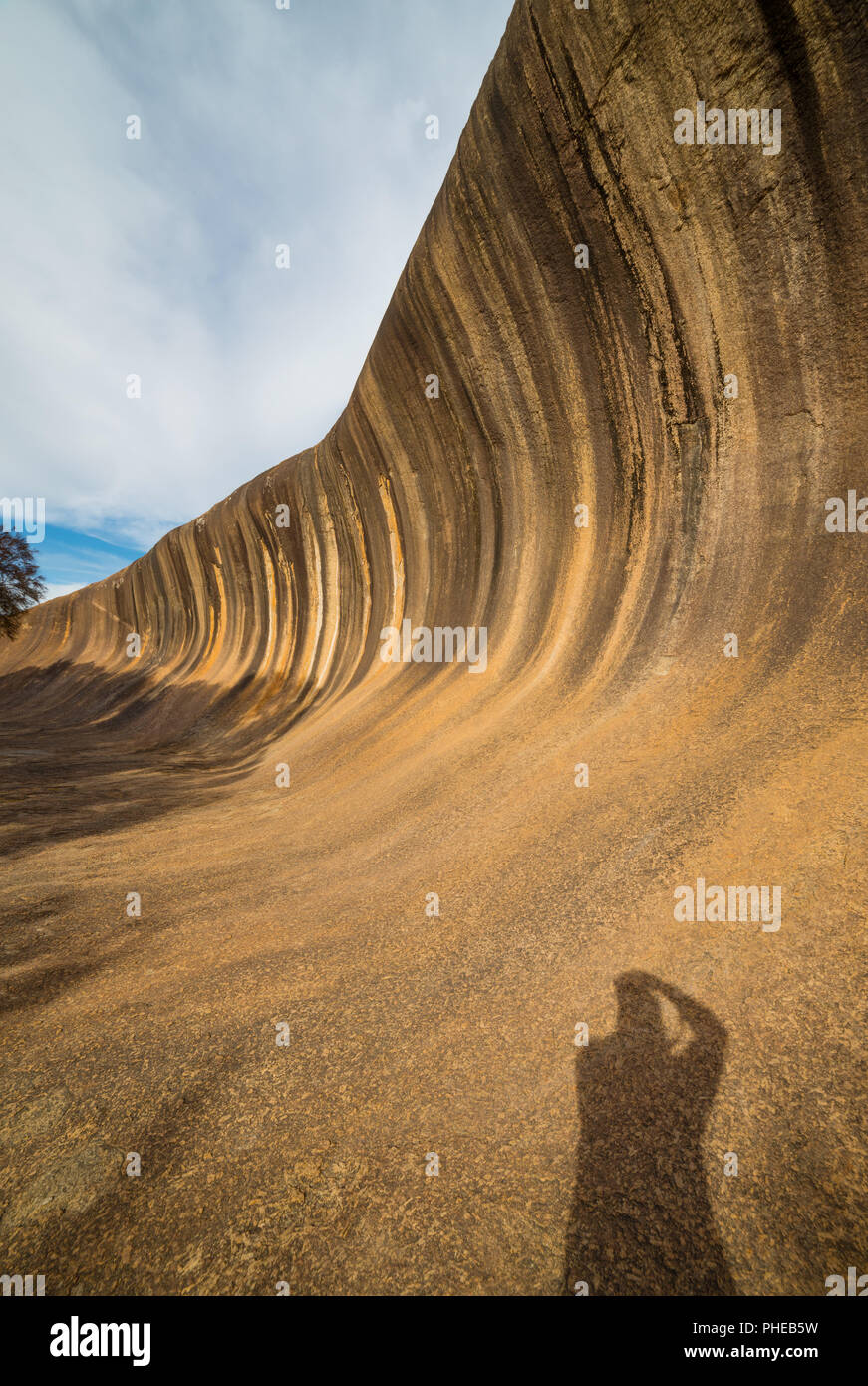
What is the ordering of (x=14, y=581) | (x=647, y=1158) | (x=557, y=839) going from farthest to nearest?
(x=14, y=581)
(x=557, y=839)
(x=647, y=1158)

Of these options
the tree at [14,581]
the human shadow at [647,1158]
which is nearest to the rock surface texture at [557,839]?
the human shadow at [647,1158]

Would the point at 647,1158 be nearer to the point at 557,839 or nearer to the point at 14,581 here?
the point at 557,839

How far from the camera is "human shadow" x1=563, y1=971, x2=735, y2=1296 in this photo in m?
1.31

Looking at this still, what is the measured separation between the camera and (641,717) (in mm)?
3826

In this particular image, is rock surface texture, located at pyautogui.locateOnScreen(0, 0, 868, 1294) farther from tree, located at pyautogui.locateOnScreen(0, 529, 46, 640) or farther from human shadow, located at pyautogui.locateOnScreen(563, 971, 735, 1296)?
tree, located at pyautogui.locateOnScreen(0, 529, 46, 640)

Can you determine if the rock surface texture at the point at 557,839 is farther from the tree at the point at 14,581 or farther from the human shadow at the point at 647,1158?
the tree at the point at 14,581

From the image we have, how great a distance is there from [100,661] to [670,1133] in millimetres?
26122

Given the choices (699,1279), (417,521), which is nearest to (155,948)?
(699,1279)

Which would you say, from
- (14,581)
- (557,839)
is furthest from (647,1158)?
(14,581)

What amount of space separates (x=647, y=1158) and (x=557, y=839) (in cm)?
171

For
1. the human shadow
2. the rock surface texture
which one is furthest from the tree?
the human shadow

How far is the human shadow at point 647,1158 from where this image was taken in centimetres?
131

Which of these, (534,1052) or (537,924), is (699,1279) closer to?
(534,1052)

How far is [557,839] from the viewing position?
10.4ft
